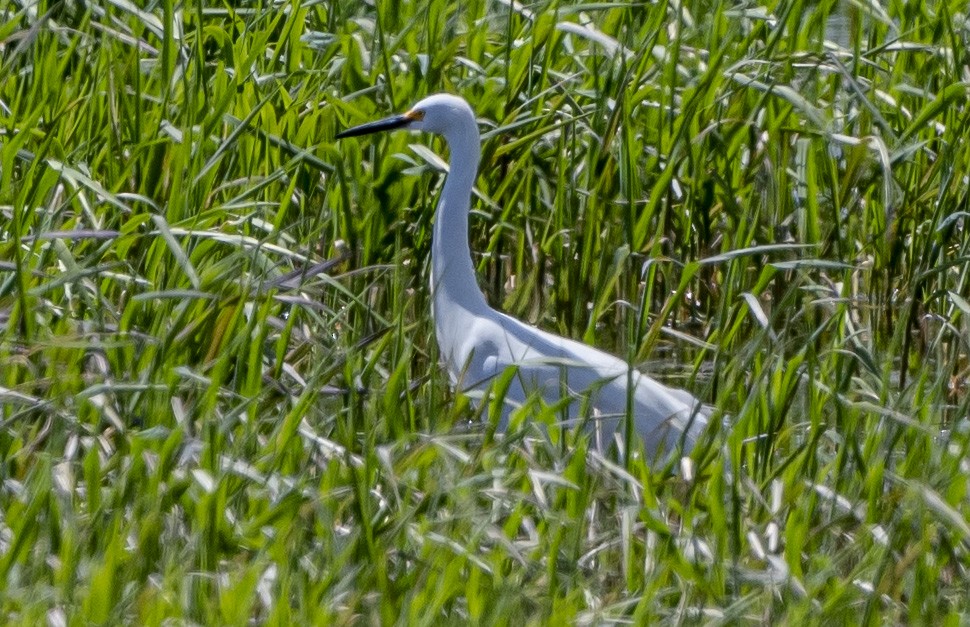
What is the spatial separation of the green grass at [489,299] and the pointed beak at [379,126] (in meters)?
0.06

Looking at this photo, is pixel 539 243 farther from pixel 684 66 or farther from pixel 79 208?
pixel 79 208

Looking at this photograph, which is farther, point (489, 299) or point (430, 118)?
point (489, 299)

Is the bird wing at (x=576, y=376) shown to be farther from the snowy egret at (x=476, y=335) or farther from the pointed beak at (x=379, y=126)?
the pointed beak at (x=379, y=126)

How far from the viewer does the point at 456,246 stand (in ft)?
10.1

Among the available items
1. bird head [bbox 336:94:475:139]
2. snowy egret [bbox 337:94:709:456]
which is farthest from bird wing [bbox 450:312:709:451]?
bird head [bbox 336:94:475:139]

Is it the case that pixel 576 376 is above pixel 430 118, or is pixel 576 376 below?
below

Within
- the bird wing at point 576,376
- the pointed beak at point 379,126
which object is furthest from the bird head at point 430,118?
the bird wing at point 576,376

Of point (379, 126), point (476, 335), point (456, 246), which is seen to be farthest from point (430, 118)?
point (476, 335)

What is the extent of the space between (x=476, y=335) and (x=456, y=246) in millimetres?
179

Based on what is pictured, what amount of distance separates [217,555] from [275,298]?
0.62m

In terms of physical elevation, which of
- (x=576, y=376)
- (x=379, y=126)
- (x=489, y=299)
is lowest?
(x=489, y=299)

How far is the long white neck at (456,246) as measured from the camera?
3.07 metres

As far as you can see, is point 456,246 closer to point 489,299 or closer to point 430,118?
point 430,118

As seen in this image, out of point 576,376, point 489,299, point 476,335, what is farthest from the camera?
point 489,299
